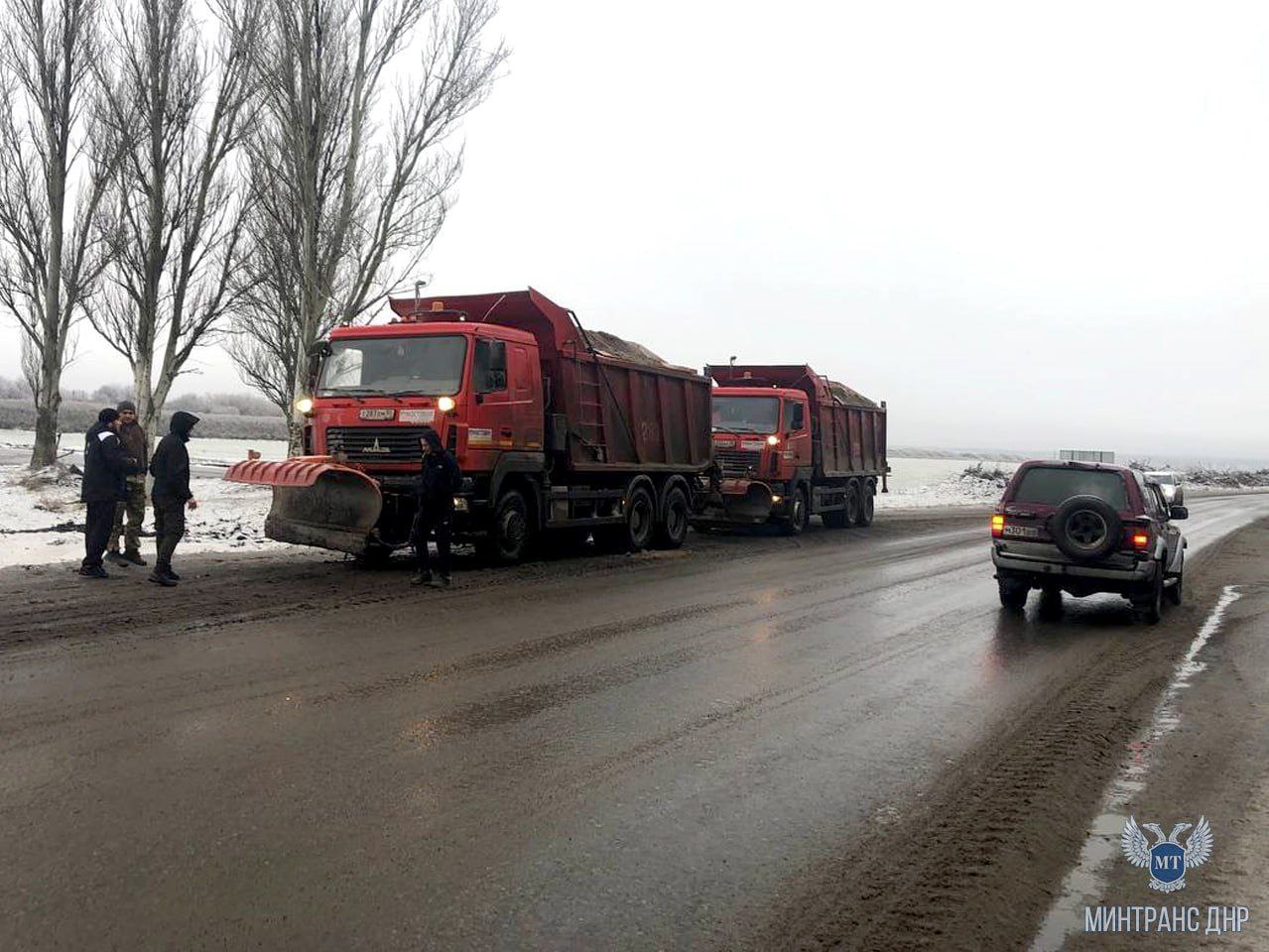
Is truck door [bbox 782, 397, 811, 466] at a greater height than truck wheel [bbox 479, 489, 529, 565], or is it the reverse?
truck door [bbox 782, 397, 811, 466]

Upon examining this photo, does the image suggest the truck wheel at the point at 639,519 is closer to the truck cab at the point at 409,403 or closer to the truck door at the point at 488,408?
the truck cab at the point at 409,403

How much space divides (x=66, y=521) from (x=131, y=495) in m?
5.46

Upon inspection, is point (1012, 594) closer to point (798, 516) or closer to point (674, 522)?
point (674, 522)

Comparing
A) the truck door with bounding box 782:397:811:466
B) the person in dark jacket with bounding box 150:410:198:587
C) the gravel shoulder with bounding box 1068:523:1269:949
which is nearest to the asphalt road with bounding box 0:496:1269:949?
the gravel shoulder with bounding box 1068:523:1269:949

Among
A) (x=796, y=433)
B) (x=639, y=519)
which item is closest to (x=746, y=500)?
(x=796, y=433)

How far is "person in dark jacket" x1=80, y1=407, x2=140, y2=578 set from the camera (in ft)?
33.8

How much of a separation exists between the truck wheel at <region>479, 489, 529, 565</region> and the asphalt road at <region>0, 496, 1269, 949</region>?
2.83m

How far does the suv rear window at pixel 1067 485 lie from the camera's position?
33.9ft

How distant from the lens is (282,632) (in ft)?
26.1

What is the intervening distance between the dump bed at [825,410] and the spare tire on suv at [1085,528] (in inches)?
446

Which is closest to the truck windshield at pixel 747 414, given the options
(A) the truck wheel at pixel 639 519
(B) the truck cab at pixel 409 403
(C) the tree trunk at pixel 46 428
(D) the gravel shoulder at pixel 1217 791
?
(A) the truck wheel at pixel 639 519

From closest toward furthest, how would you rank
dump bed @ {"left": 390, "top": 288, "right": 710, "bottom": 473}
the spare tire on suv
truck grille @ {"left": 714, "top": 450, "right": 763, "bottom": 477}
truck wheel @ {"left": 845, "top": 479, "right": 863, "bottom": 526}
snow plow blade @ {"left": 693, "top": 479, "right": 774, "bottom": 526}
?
the spare tire on suv < dump bed @ {"left": 390, "top": 288, "right": 710, "bottom": 473} < snow plow blade @ {"left": 693, "top": 479, "right": 774, "bottom": 526} < truck grille @ {"left": 714, "top": 450, "right": 763, "bottom": 477} < truck wheel @ {"left": 845, "top": 479, "right": 863, "bottom": 526}

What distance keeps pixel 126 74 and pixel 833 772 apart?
23.2m

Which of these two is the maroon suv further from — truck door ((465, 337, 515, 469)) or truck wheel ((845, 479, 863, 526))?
truck wheel ((845, 479, 863, 526))
